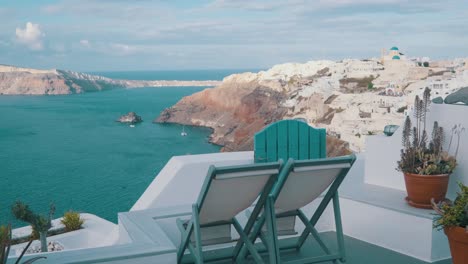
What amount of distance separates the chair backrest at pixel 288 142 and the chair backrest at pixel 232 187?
2.05 meters

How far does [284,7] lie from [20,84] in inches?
2810

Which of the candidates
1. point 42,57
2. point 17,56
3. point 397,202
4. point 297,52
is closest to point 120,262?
point 397,202

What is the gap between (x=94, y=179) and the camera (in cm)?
→ 3756

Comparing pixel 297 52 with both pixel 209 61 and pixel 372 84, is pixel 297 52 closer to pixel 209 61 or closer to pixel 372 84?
pixel 209 61

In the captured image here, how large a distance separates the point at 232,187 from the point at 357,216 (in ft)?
5.05

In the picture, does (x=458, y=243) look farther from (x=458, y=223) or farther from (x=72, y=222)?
(x=72, y=222)

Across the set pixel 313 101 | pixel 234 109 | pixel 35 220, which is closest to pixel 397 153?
pixel 35 220

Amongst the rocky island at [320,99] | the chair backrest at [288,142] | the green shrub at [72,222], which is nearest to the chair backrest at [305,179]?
the chair backrest at [288,142]

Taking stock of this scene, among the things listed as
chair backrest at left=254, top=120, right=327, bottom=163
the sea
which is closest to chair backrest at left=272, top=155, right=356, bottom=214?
chair backrest at left=254, top=120, right=327, bottom=163

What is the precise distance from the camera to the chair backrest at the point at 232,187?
7.64ft

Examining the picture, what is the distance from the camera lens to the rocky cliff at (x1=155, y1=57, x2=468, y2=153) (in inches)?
2007

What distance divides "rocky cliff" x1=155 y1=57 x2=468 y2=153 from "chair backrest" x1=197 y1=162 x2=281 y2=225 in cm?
4408

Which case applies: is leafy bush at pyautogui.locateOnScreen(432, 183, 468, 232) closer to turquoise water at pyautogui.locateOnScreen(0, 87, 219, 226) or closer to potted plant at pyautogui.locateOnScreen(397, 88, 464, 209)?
potted plant at pyautogui.locateOnScreen(397, 88, 464, 209)

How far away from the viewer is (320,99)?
61.7 meters
